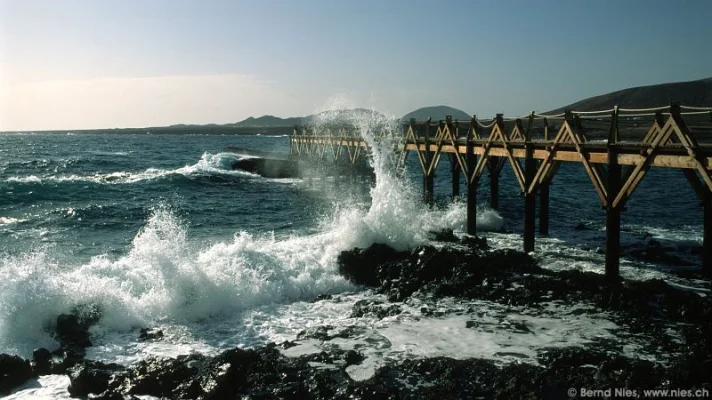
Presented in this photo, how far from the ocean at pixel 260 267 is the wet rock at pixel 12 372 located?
243mm

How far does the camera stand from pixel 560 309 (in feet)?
32.5

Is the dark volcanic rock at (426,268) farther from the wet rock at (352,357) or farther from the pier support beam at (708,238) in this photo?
the pier support beam at (708,238)

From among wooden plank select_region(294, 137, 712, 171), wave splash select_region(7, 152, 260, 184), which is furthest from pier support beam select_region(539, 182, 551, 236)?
wave splash select_region(7, 152, 260, 184)

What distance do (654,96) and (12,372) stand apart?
417 ft

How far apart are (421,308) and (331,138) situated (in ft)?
90.4

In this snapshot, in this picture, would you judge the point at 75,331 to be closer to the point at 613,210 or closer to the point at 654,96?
the point at 613,210

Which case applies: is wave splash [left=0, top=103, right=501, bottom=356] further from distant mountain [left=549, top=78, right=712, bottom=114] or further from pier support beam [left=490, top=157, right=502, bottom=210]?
distant mountain [left=549, top=78, right=712, bottom=114]

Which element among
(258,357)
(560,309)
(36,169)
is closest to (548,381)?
(560,309)

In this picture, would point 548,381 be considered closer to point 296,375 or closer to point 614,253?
point 296,375

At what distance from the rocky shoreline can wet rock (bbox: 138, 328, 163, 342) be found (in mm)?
22

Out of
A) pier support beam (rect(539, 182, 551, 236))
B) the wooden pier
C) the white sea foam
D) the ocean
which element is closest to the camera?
the ocean

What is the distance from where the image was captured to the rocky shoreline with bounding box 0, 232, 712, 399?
6906 millimetres

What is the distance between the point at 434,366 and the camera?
7621 mm

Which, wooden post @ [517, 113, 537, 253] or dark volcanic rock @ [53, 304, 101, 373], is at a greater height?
wooden post @ [517, 113, 537, 253]
